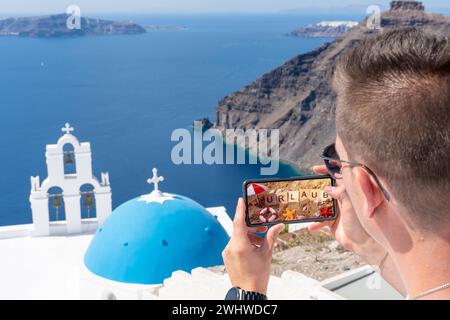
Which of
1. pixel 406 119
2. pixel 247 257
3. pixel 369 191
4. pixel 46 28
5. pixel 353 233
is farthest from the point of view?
pixel 46 28

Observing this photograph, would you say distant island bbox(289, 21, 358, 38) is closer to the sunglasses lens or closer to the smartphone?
the smartphone

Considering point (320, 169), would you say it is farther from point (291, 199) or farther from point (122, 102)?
point (122, 102)

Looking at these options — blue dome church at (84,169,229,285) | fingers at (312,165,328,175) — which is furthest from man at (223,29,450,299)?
blue dome church at (84,169,229,285)

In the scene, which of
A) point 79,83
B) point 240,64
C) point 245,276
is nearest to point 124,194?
point 245,276

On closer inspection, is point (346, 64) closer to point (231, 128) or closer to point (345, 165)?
point (345, 165)

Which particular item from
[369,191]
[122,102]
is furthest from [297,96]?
[369,191]

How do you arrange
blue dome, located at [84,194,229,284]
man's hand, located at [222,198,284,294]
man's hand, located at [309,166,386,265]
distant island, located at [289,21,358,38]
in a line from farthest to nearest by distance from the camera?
distant island, located at [289,21,358,38]
blue dome, located at [84,194,229,284]
man's hand, located at [222,198,284,294]
man's hand, located at [309,166,386,265]

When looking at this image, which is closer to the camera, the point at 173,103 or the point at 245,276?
the point at 245,276
